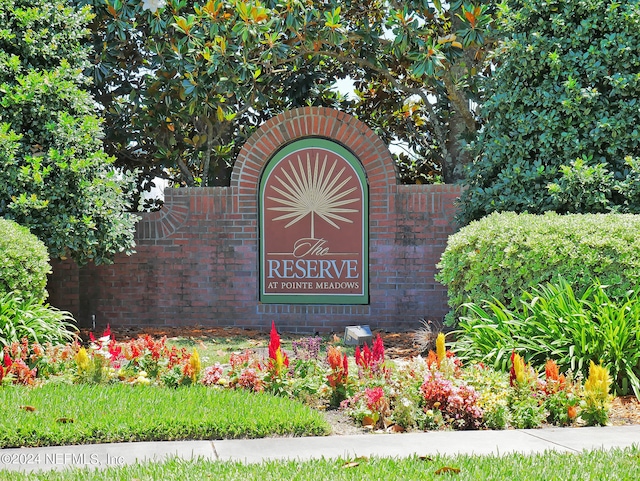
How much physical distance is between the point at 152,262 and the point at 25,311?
3.53 m

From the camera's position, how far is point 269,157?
10.4 metres

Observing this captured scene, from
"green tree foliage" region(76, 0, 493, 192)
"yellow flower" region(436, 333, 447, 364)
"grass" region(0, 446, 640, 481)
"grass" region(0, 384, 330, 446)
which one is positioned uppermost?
"green tree foliage" region(76, 0, 493, 192)

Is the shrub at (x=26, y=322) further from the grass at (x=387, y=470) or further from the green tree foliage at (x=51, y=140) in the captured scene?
the grass at (x=387, y=470)

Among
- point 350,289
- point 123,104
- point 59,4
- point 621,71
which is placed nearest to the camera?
point 621,71

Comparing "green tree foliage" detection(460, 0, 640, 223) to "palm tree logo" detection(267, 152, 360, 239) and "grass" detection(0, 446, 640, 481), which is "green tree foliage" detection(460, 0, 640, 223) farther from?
"grass" detection(0, 446, 640, 481)

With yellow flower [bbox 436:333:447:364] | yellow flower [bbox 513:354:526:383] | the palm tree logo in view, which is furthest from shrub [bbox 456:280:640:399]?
the palm tree logo

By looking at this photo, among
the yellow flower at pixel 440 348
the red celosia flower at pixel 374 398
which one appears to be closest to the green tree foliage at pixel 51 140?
the yellow flower at pixel 440 348

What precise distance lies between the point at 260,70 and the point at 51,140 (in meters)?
3.41

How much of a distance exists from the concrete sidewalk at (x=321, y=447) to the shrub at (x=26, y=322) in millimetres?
2735

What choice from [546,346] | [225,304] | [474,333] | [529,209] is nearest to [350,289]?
[225,304]

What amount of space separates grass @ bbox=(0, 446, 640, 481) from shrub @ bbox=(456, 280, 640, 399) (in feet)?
6.42

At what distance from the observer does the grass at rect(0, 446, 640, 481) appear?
3.41 metres

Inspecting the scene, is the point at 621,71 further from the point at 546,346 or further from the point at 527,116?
the point at 546,346

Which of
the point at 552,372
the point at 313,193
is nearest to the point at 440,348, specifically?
the point at 552,372
